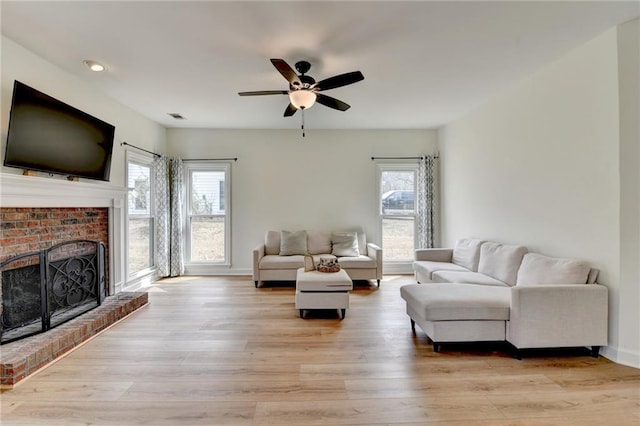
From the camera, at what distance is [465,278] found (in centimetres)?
366

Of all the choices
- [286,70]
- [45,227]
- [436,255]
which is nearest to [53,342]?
[45,227]

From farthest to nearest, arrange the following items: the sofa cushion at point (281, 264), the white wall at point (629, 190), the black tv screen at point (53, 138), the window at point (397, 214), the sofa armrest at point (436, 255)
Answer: the window at point (397, 214) → the sofa cushion at point (281, 264) → the sofa armrest at point (436, 255) → the black tv screen at point (53, 138) → the white wall at point (629, 190)

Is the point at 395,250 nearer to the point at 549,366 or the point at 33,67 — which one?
the point at 549,366

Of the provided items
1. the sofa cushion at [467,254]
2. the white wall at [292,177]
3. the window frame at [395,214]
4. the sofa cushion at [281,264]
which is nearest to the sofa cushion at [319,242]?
the white wall at [292,177]

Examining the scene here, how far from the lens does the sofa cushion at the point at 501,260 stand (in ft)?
11.4

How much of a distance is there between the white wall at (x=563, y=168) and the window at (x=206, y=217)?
14.6 ft

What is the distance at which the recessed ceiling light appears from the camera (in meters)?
3.17

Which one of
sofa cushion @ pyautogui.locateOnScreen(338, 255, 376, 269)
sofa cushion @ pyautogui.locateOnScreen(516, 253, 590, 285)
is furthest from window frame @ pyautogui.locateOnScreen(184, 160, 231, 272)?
sofa cushion @ pyautogui.locateOnScreen(516, 253, 590, 285)

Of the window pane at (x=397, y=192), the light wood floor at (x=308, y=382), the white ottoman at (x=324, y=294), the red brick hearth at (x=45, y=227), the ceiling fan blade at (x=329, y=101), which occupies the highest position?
the ceiling fan blade at (x=329, y=101)

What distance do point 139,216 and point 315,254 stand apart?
3003mm

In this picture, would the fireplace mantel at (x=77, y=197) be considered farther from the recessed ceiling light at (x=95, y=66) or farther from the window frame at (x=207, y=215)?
the window frame at (x=207, y=215)

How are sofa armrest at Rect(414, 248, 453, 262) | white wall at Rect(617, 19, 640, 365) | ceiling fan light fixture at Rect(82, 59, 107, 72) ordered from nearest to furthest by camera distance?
white wall at Rect(617, 19, 640, 365) → ceiling fan light fixture at Rect(82, 59, 107, 72) → sofa armrest at Rect(414, 248, 453, 262)

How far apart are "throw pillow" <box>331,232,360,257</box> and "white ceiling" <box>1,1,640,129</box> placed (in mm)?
2437

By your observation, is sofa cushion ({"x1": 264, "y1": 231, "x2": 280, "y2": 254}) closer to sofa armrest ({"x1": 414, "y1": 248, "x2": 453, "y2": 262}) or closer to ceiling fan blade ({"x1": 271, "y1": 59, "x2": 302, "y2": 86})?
sofa armrest ({"x1": 414, "y1": 248, "x2": 453, "y2": 262})
